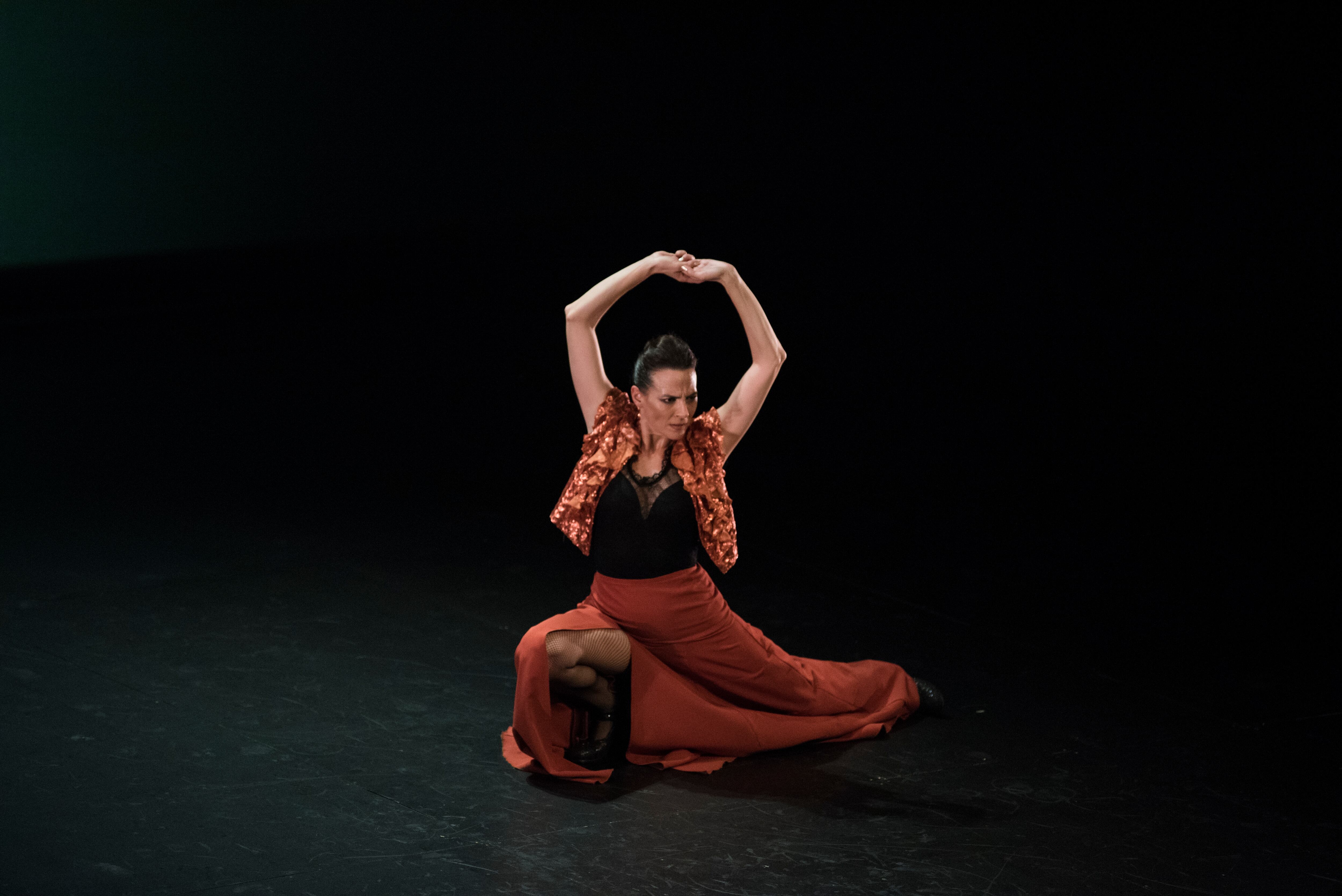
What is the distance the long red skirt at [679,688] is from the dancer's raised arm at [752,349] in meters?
0.34

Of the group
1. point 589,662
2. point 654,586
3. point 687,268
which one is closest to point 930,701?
point 654,586

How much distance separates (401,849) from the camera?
284cm

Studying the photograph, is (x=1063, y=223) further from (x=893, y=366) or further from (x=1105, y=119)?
(x=893, y=366)

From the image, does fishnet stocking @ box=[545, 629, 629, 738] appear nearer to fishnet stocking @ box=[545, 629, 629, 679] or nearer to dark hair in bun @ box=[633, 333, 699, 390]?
fishnet stocking @ box=[545, 629, 629, 679]

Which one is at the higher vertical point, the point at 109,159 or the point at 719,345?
the point at 109,159

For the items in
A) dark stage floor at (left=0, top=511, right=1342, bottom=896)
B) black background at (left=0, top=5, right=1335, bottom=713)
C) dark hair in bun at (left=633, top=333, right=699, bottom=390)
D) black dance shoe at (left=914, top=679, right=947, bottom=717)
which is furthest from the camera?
black background at (left=0, top=5, right=1335, bottom=713)

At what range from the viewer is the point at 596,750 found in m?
3.25

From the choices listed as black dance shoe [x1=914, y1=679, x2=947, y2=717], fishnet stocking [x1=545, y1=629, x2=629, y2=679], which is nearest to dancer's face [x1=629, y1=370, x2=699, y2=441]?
fishnet stocking [x1=545, y1=629, x2=629, y2=679]

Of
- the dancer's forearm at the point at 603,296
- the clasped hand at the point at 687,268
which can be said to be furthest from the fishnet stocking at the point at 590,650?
the clasped hand at the point at 687,268

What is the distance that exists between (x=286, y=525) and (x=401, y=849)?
241 centimetres

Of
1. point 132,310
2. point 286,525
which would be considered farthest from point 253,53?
point 286,525

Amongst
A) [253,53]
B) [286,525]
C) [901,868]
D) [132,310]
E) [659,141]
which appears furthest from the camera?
[659,141]

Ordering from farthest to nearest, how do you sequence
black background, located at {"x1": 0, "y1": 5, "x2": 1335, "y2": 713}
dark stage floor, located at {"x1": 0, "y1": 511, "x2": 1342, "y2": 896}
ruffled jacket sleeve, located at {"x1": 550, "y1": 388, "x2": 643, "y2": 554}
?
black background, located at {"x1": 0, "y1": 5, "x2": 1335, "y2": 713} → ruffled jacket sleeve, located at {"x1": 550, "y1": 388, "x2": 643, "y2": 554} → dark stage floor, located at {"x1": 0, "y1": 511, "x2": 1342, "y2": 896}

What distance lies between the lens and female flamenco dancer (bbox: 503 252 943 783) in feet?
10.6
